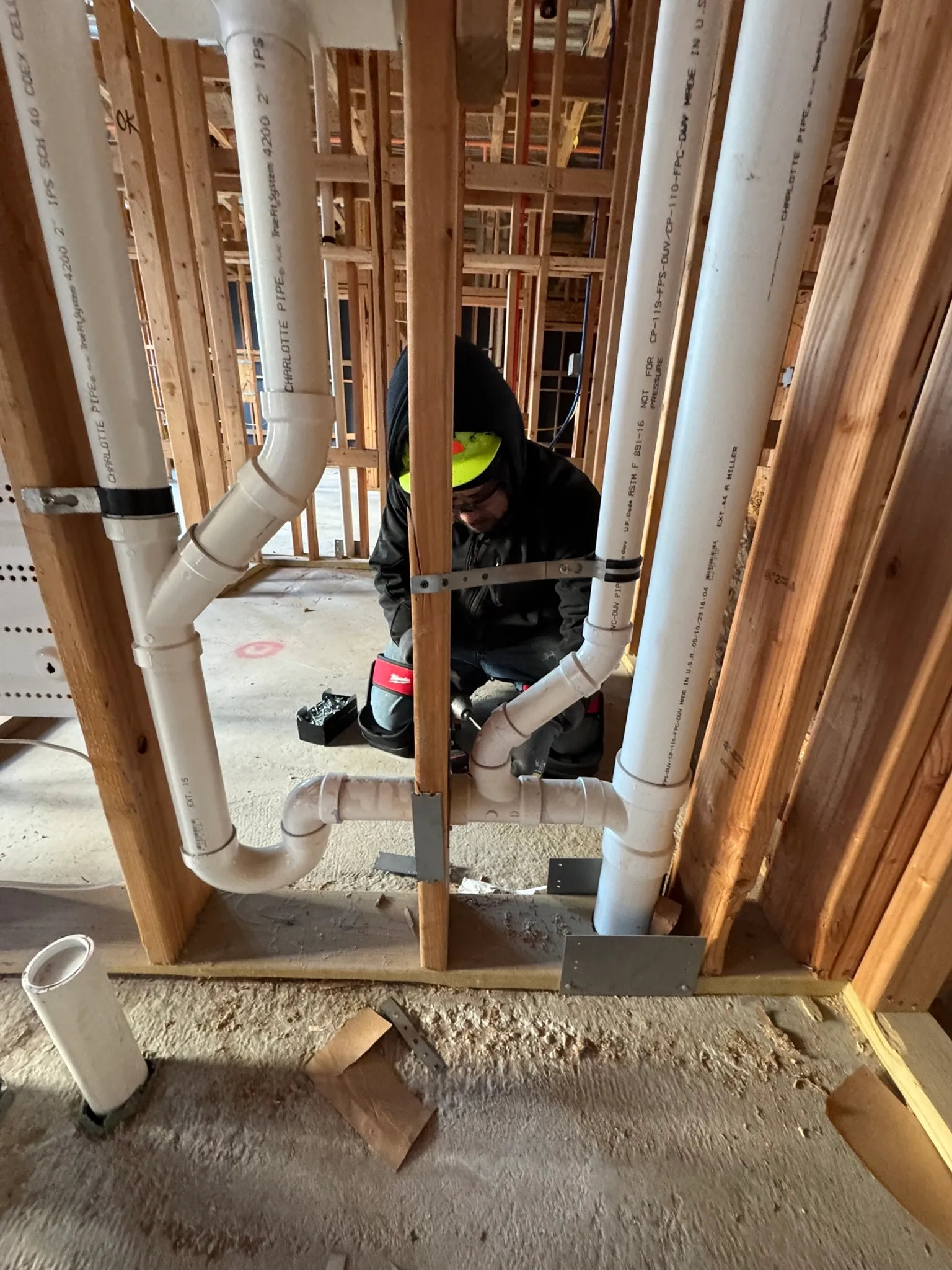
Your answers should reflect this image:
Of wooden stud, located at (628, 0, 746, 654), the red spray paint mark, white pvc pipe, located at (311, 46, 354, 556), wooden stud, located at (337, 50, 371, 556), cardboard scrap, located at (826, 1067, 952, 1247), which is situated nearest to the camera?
cardboard scrap, located at (826, 1067, 952, 1247)

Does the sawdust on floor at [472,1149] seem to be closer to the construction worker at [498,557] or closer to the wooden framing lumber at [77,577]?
the wooden framing lumber at [77,577]

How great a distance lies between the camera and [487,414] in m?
1.21

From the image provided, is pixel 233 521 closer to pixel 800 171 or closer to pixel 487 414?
pixel 487 414

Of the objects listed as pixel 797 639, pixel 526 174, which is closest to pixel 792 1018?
pixel 797 639

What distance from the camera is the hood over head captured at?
3.81 ft

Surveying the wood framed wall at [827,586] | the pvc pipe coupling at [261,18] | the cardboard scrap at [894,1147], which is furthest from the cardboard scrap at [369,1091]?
the pvc pipe coupling at [261,18]

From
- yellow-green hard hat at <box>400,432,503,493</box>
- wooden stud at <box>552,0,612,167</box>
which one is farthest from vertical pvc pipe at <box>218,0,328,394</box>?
wooden stud at <box>552,0,612,167</box>

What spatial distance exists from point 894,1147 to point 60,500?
147 cm

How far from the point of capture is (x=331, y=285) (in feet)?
10.7

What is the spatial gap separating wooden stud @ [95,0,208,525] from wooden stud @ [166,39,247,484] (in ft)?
0.54

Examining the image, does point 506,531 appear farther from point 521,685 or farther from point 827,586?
point 827,586

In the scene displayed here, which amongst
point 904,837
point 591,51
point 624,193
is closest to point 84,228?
point 904,837

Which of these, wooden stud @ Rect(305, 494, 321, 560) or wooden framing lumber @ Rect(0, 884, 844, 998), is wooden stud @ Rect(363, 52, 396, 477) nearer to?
wooden stud @ Rect(305, 494, 321, 560)

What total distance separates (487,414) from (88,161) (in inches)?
28.6
